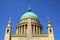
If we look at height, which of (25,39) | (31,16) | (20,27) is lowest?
(25,39)

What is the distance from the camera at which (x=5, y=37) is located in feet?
102

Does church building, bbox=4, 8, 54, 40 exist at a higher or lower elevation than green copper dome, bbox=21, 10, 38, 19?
lower

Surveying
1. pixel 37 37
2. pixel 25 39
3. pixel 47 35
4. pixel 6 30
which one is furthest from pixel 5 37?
pixel 47 35

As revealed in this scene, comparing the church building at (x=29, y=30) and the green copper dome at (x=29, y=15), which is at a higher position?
the green copper dome at (x=29, y=15)

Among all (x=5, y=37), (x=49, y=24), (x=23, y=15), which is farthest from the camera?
(x=23, y=15)

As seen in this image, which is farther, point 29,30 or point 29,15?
point 29,15

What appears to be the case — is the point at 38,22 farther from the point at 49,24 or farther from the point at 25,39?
the point at 25,39

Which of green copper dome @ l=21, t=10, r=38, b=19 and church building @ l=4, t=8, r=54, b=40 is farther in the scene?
green copper dome @ l=21, t=10, r=38, b=19

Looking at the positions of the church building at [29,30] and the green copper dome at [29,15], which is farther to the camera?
the green copper dome at [29,15]

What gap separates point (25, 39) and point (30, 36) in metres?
1.19

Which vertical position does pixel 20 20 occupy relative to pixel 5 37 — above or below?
above

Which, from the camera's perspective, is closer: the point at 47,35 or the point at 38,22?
the point at 47,35

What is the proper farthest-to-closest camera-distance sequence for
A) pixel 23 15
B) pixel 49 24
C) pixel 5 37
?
pixel 23 15
pixel 49 24
pixel 5 37

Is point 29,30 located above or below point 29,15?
below
